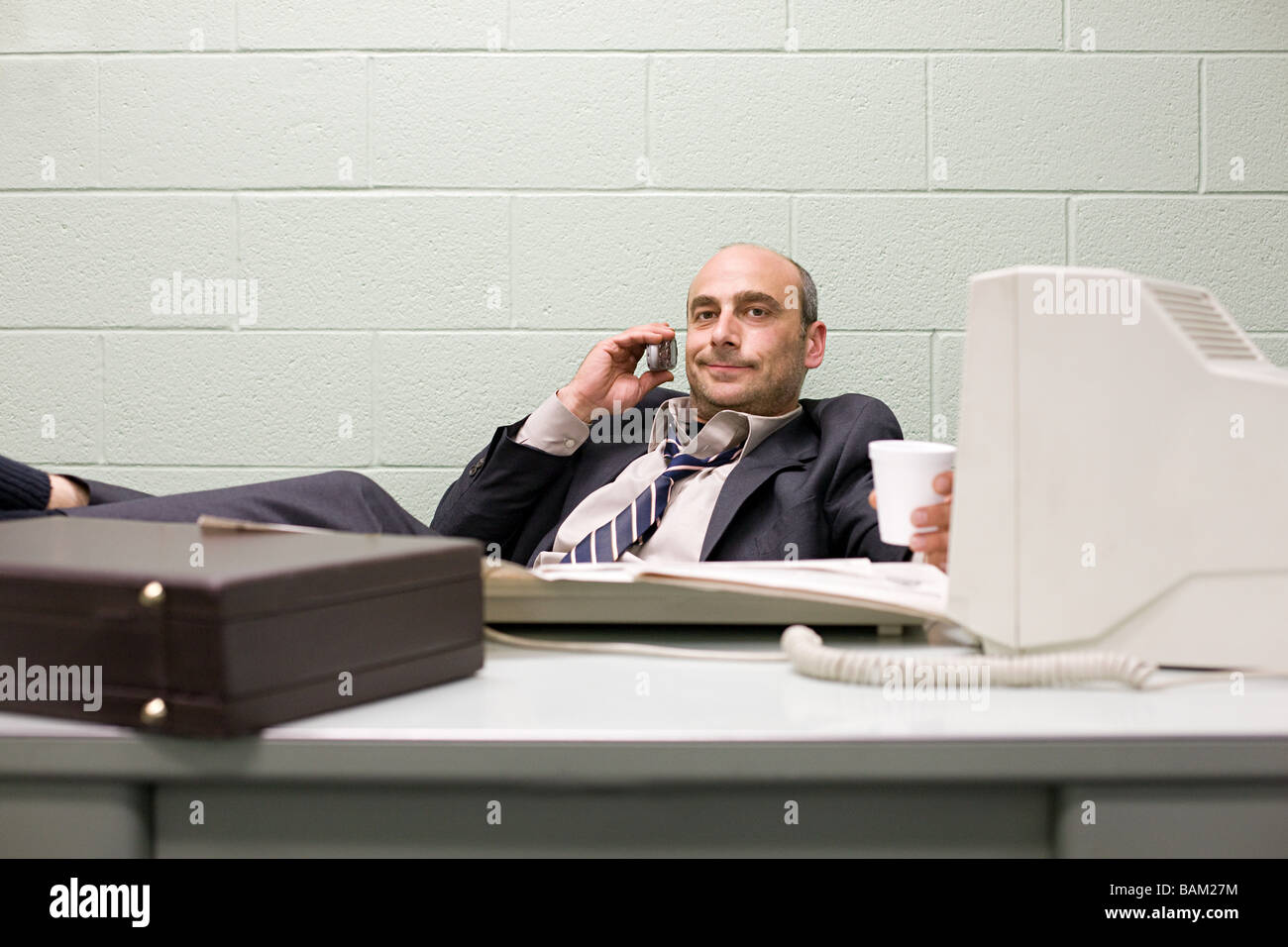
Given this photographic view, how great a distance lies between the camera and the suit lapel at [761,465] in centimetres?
186

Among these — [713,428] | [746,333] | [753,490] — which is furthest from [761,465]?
[746,333]

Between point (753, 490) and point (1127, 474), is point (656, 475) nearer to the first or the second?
point (753, 490)

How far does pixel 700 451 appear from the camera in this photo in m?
2.18

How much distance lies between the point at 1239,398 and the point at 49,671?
0.80 meters

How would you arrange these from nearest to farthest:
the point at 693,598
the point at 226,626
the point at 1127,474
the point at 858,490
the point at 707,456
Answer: the point at 226,626 < the point at 1127,474 < the point at 693,598 < the point at 858,490 < the point at 707,456

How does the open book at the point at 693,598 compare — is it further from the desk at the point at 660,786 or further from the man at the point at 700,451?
the man at the point at 700,451

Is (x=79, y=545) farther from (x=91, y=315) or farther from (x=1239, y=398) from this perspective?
(x=91, y=315)

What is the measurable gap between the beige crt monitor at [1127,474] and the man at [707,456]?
3.18ft

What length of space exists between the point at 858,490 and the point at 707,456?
1.35 ft

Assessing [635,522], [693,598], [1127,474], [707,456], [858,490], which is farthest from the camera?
[707,456]

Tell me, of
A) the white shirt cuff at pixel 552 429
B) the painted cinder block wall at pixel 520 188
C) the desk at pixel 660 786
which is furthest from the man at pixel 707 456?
the desk at pixel 660 786

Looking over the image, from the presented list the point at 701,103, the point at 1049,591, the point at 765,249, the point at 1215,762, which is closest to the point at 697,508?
the point at 765,249

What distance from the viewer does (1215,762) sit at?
62cm

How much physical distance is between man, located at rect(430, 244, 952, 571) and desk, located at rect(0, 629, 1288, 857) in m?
1.22
